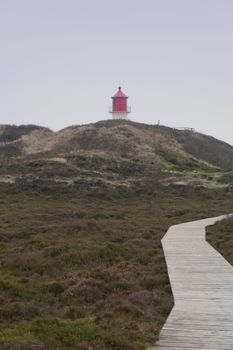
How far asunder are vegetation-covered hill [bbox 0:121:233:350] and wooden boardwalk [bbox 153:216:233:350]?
37cm

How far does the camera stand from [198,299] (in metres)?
11.5

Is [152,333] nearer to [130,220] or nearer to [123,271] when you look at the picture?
[123,271]

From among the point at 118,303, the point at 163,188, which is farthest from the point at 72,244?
the point at 163,188

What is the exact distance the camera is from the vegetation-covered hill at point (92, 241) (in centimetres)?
962

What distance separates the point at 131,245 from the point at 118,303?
8194 mm

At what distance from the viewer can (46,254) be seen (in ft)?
60.0

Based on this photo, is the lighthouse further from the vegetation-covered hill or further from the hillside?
the vegetation-covered hill

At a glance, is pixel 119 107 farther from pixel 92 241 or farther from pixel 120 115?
pixel 92 241

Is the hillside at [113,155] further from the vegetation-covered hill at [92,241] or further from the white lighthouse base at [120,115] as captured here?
the white lighthouse base at [120,115]

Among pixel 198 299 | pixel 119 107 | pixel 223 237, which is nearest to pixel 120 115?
pixel 119 107

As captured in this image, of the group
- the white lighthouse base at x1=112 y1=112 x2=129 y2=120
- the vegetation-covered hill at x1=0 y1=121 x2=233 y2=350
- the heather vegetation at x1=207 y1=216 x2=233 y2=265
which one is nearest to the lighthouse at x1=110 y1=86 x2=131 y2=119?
the white lighthouse base at x1=112 y1=112 x2=129 y2=120

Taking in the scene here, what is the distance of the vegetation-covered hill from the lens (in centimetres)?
962

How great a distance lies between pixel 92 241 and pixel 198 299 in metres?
9.96

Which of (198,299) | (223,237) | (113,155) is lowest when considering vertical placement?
(223,237)
